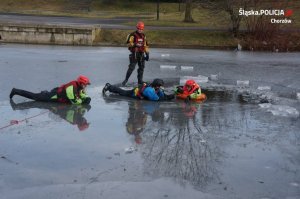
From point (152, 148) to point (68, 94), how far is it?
3.90 meters

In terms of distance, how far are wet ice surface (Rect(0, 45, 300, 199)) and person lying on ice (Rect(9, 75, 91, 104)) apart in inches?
10.0

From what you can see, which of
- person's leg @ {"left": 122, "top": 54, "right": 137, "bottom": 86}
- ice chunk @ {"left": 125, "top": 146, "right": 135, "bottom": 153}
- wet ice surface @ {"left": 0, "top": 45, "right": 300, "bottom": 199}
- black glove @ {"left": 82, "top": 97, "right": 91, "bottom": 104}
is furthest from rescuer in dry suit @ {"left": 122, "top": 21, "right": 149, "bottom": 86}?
ice chunk @ {"left": 125, "top": 146, "right": 135, "bottom": 153}

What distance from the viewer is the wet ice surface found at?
709cm

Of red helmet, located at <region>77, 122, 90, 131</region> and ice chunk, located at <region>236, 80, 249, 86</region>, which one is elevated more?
ice chunk, located at <region>236, 80, 249, 86</region>

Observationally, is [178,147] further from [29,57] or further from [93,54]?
[93,54]

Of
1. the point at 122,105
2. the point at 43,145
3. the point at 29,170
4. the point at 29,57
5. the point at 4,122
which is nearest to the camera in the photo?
the point at 29,170

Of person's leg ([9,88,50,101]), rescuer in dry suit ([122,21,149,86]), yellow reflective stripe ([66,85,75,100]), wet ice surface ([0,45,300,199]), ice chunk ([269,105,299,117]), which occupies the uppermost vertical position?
rescuer in dry suit ([122,21,149,86])

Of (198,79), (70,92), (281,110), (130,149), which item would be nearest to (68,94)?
(70,92)

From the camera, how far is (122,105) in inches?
504

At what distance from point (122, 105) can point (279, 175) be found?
573 centimetres

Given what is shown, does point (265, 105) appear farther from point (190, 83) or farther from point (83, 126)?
point (83, 126)

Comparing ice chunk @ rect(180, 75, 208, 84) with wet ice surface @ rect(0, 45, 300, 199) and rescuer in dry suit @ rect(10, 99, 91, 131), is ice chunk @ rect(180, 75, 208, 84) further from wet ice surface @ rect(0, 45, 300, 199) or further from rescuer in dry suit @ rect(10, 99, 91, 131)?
rescuer in dry suit @ rect(10, 99, 91, 131)

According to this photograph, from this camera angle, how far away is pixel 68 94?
12148 mm

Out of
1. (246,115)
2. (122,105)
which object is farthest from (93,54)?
(246,115)
